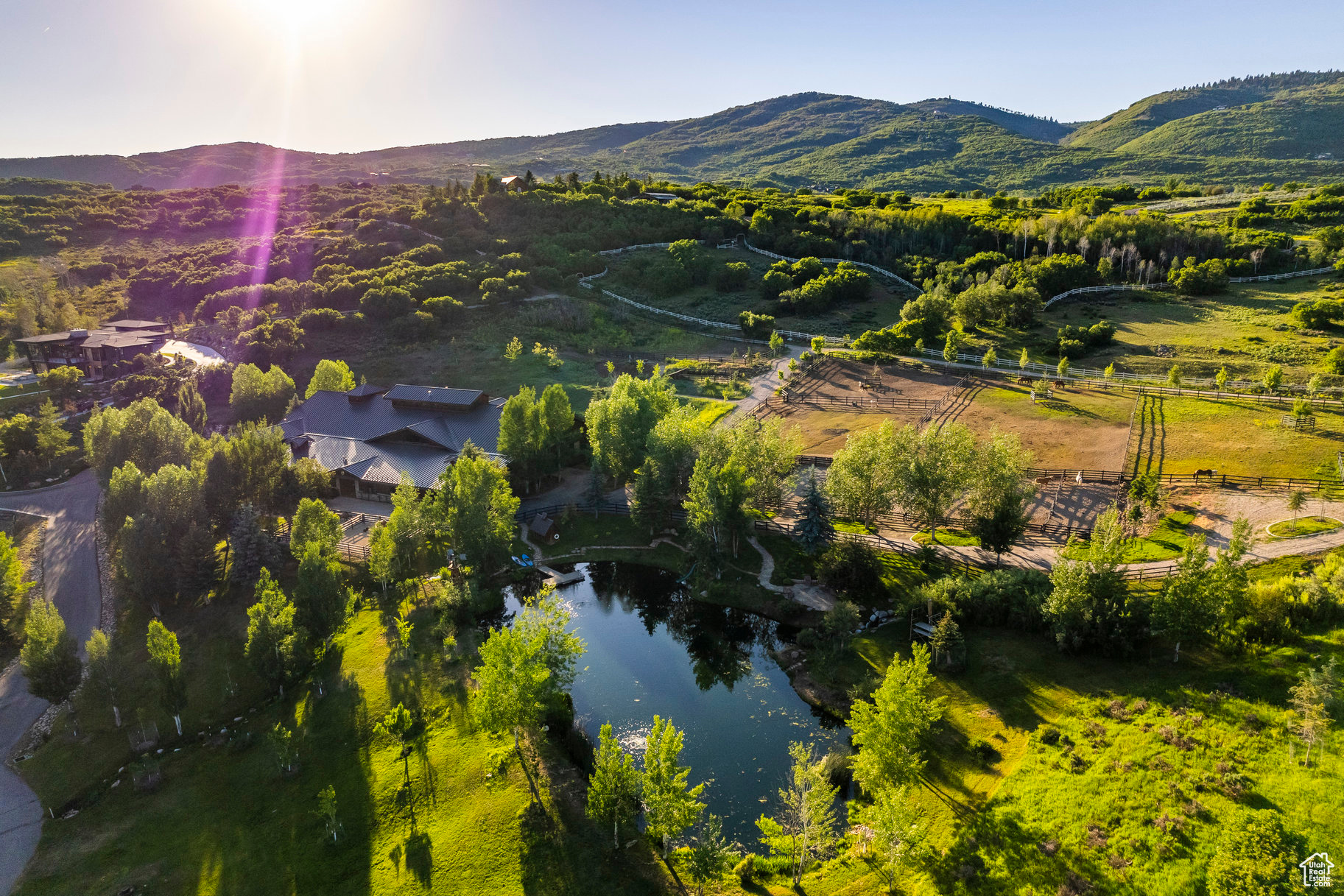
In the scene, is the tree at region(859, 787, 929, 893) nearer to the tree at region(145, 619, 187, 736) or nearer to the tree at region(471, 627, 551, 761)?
the tree at region(471, 627, 551, 761)

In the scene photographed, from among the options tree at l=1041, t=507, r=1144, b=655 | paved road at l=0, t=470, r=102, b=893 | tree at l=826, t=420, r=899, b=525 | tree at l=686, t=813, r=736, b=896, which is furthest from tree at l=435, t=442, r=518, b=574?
tree at l=1041, t=507, r=1144, b=655

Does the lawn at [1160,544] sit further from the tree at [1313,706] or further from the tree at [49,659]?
the tree at [49,659]

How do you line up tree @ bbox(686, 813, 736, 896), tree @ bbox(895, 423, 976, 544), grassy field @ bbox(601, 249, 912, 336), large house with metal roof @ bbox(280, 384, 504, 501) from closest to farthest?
tree @ bbox(686, 813, 736, 896), tree @ bbox(895, 423, 976, 544), large house with metal roof @ bbox(280, 384, 504, 501), grassy field @ bbox(601, 249, 912, 336)

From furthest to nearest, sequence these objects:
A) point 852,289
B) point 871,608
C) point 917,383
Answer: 1. point 852,289
2. point 917,383
3. point 871,608

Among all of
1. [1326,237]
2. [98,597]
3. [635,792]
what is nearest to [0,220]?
[98,597]

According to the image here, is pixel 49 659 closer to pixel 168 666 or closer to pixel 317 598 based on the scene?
pixel 168 666

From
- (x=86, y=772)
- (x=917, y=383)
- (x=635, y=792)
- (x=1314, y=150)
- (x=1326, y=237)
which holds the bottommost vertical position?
(x=86, y=772)

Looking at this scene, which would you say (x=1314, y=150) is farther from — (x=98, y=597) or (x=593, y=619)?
(x=98, y=597)
